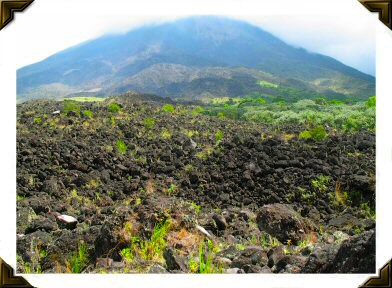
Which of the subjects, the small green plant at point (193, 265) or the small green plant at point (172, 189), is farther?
the small green plant at point (172, 189)

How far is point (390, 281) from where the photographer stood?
3.25 metres

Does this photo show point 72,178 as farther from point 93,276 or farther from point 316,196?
point 93,276

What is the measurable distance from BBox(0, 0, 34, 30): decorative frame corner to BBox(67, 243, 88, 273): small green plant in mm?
2767

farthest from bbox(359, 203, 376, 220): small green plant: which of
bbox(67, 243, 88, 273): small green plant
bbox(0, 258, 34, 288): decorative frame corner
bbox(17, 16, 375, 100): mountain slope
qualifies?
bbox(17, 16, 375, 100): mountain slope

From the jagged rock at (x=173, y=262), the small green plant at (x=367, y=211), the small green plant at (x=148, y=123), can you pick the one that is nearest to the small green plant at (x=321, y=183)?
the small green plant at (x=367, y=211)

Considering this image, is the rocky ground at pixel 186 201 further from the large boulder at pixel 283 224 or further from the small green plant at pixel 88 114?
the small green plant at pixel 88 114

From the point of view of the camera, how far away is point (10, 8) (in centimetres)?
371

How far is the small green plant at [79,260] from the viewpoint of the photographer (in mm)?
5427

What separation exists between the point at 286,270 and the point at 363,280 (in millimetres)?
1175

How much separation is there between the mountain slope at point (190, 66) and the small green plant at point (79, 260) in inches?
2030

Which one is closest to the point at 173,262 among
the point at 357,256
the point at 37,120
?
the point at 357,256

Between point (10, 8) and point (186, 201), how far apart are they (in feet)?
18.9

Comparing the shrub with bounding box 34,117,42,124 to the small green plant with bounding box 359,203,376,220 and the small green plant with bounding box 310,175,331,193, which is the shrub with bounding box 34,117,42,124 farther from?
the small green plant with bounding box 359,203,376,220

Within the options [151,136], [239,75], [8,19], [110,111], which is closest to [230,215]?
[8,19]
